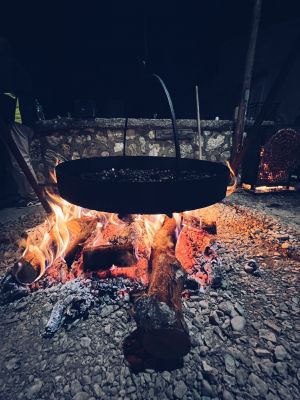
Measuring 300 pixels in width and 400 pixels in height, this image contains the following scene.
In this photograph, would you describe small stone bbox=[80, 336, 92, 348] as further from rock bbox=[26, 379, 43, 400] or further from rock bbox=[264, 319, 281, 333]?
rock bbox=[264, 319, 281, 333]

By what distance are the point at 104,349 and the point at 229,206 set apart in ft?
11.9

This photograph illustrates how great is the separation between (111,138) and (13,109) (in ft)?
9.93

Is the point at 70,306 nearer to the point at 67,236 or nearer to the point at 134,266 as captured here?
the point at 134,266

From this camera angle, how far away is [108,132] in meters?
5.00

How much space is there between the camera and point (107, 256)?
7.80 ft

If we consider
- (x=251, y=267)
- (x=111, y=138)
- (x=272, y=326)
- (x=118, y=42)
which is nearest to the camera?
(x=272, y=326)

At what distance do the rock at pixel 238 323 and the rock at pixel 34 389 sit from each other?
4.79 feet

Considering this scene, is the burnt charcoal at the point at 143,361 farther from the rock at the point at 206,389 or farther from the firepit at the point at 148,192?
the firepit at the point at 148,192

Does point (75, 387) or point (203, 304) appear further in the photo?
point (203, 304)

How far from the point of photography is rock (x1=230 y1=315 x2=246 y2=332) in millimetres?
1902

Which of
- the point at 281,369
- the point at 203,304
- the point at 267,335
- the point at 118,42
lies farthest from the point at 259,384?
the point at 118,42

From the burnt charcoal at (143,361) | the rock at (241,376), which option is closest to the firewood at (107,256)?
the burnt charcoal at (143,361)

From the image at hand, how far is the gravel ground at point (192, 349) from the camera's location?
149 centimetres

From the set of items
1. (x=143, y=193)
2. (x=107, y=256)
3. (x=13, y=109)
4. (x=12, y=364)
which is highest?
(x=13, y=109)
